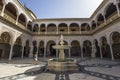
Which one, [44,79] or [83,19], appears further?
[83,19]

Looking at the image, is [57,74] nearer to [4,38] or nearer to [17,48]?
[4,38]

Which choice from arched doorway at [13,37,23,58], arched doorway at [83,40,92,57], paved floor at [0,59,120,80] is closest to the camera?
paved floor at [0,59,120,80]

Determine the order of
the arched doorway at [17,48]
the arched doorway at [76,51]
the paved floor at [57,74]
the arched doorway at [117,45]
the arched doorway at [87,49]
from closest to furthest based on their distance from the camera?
the paved floor at [57,74] → the arched doorway at [117,45] → the arched doorway at [17,48] → the arched doorway at [87,49] → the arched doorway at [76,51]

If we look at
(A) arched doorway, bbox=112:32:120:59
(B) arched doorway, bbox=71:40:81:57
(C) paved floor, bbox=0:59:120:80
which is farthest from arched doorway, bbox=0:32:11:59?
(A) arched doorway, bbox=112:32:120:59

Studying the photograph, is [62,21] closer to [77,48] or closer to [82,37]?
[82,37]

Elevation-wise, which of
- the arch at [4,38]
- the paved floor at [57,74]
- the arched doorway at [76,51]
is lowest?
the paved floor at [57,74]

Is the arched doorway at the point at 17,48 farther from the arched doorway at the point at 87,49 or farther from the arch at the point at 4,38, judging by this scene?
the arched doorway at the point at 87,49

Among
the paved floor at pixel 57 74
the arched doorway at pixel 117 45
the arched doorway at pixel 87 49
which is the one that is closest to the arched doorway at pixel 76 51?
the arched doorway at pixel 87 49

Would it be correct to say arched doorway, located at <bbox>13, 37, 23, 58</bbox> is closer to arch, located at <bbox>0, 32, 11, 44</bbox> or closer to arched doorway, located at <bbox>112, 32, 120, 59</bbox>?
arch, located at <bbox>0, 32, 11, 44</bbox>

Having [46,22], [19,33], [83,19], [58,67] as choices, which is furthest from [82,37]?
[58,67]

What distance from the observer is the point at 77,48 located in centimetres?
2403

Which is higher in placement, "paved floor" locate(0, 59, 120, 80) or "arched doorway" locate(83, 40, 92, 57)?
"arched doorway" locate(83, 40, 92, 57)

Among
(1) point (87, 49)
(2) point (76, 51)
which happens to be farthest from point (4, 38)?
(1) point (87, 49)

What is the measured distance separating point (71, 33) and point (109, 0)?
10034 mm
